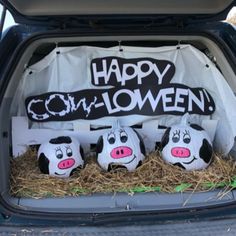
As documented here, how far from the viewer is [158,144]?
287cm

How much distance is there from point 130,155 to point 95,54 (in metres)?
0.70

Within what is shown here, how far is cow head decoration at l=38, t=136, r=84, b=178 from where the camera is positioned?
2516 mm

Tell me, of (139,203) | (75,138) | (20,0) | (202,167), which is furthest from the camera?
(75,138)

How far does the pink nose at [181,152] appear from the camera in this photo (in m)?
2.55

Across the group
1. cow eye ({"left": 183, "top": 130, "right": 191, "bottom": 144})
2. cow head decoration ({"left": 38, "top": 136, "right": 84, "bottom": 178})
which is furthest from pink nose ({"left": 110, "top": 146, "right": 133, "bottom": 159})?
cow eye ({"left": 183, "top": 130, "right": 191, "bottom": 144})

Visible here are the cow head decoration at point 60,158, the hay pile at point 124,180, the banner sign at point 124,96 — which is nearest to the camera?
the hay pile at point 124,180

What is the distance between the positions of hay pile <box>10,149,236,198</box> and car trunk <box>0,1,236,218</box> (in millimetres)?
47

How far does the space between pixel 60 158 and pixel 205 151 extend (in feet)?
2.58

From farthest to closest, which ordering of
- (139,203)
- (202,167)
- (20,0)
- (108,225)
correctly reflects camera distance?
(202,167), (20,0), (139,203), (108,225)

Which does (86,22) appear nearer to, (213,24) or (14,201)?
(213,24)

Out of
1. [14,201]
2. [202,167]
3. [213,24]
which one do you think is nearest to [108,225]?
[14,201]

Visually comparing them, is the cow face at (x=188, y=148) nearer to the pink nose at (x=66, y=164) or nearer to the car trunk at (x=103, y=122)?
the car trunk at (x=103, y=122)

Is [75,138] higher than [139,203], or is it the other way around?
[75,138]

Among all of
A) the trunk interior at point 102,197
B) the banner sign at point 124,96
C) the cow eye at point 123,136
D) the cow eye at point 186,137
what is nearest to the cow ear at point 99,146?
the cow eye at point 123,136
